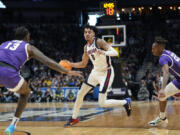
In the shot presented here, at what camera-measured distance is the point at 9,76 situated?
3568 millimetres

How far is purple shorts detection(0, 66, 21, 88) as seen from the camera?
3561 mm

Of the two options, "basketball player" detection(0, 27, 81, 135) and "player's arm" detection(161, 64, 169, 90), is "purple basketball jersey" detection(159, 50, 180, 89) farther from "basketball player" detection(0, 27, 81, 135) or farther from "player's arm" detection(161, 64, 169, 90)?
"basketball player" detection(0, 27, 81, 135)

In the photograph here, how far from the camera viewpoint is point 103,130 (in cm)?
471

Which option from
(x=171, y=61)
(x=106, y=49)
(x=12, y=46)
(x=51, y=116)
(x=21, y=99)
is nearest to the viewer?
(x=12, y=46)

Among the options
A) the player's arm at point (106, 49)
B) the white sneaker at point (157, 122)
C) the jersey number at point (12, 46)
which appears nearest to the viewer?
the jersey number at point (12, 46)

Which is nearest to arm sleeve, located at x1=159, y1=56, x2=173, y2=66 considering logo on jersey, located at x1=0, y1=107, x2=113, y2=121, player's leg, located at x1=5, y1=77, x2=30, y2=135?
player's leg, located at x1=5, y1=77, x2=30, y2=135

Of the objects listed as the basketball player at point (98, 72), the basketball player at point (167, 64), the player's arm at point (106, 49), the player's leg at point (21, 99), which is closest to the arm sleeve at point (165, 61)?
the basketball player at point (167, 64)

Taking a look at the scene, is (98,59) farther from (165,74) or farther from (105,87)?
(165,74)

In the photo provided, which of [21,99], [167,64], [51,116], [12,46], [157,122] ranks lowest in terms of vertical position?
[51,116]

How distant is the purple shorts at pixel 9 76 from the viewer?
11.7ft

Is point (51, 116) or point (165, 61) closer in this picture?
point (165, 61)

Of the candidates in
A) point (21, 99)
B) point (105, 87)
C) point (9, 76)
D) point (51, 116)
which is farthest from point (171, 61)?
point (51, 116)

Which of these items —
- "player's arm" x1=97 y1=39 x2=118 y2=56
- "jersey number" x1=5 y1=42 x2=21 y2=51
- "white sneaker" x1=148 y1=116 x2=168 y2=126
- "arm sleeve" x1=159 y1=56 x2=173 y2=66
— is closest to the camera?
"jersey number" x1=5 y1=42 x2=21 y2=51

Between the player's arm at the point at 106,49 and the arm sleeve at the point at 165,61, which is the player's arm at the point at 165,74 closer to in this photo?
the arm sleeve at the point at 165,61
